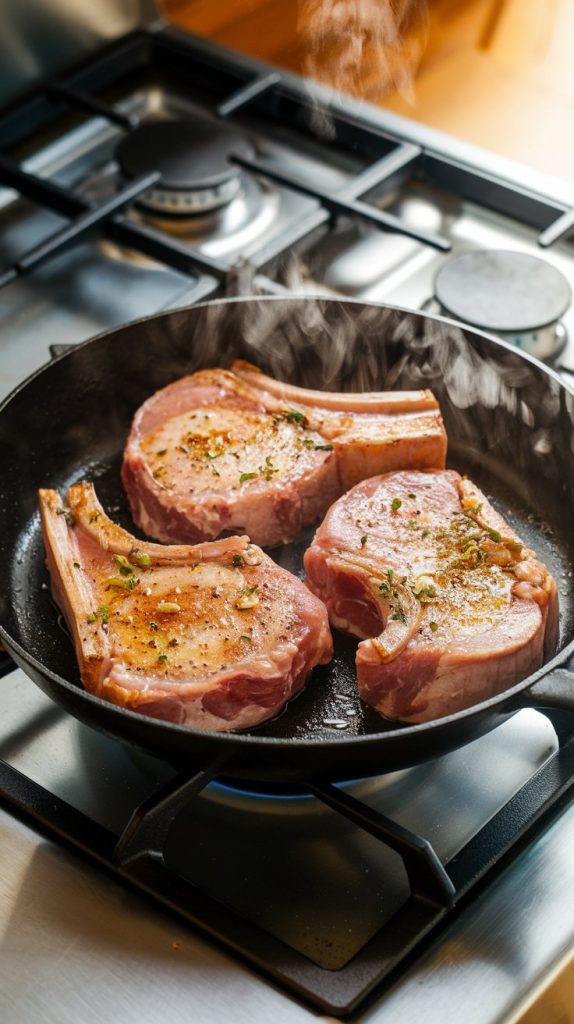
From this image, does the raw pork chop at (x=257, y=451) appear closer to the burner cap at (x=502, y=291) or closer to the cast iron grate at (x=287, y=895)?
the burner cap at (x=502, y=291)

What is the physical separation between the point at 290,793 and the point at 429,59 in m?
2.02

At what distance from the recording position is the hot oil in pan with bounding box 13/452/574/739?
1460mm

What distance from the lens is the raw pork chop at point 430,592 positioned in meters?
1.43

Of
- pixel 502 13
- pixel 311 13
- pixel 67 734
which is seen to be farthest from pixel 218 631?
pixel 502 13

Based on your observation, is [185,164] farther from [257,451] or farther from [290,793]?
[290,793]

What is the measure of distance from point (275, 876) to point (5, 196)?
5.25 ft

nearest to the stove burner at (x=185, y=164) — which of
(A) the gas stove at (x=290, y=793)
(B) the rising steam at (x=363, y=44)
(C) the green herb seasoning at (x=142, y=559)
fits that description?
(A) the gas stove at (x=290, y=793)

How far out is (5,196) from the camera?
7.72ft

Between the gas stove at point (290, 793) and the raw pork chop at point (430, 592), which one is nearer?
the gas stove at point (290, 793)

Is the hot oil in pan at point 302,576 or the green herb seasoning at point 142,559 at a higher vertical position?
the green herb seasoning at point 142,559

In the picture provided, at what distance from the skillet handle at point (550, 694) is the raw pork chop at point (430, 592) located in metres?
0.18

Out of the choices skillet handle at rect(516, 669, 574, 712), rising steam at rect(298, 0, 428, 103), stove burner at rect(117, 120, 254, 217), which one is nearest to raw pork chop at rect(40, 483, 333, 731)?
skillet handle at rect(516, 669, 574, 712)

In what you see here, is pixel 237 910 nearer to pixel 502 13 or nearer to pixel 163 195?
pixel 163 195

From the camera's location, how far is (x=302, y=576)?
5.54 feet
